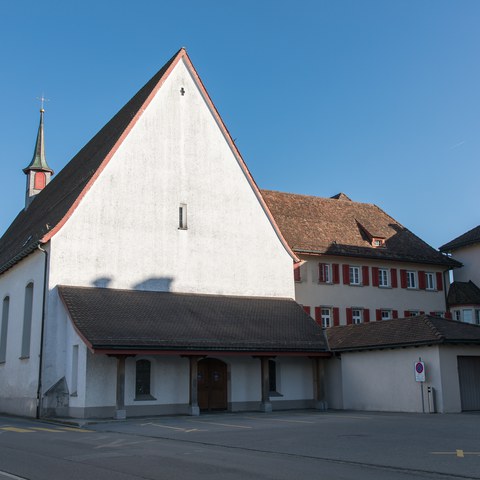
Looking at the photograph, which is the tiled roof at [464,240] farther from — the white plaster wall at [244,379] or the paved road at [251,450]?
the paved road at [251,450]

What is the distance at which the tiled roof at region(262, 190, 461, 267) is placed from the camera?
124 feet

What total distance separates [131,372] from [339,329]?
9.78 metres

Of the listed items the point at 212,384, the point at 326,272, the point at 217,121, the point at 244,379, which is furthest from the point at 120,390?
the point at 326,272

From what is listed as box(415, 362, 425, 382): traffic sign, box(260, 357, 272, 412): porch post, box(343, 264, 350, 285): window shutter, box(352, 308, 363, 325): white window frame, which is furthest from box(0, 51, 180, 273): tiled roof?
box(352, 308, 363, 325): white window frame

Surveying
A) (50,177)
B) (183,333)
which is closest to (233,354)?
(183,333)

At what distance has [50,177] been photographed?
48.3m

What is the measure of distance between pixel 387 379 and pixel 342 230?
50.0 ft

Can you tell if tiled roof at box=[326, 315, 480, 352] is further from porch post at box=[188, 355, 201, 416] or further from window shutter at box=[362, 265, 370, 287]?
window shutter at box=[362, 265, 370, 287]

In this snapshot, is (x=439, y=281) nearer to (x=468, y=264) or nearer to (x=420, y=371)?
(x=468, y=264)

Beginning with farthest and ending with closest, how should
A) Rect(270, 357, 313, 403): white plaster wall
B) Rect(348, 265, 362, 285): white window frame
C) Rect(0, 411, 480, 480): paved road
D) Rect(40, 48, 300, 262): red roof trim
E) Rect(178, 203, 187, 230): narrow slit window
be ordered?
Rect(348, 265, 362, 285): white window frame, Rect(178, 203, 187, 230): narrow slit window, Rect(270, 357, 313, 403): white plaster wall, Rect(40, 48, 300, 262): red roof trim, Rect(0, 411, 480, 480): paved road

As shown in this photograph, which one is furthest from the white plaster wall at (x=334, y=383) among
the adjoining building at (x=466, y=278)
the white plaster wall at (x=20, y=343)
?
the adjoining building at (x=466, y=278)

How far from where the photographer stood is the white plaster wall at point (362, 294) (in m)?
36.9

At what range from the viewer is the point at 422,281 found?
40.8 metres

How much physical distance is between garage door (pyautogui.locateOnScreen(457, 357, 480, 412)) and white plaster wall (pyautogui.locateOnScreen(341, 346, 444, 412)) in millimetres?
1246
